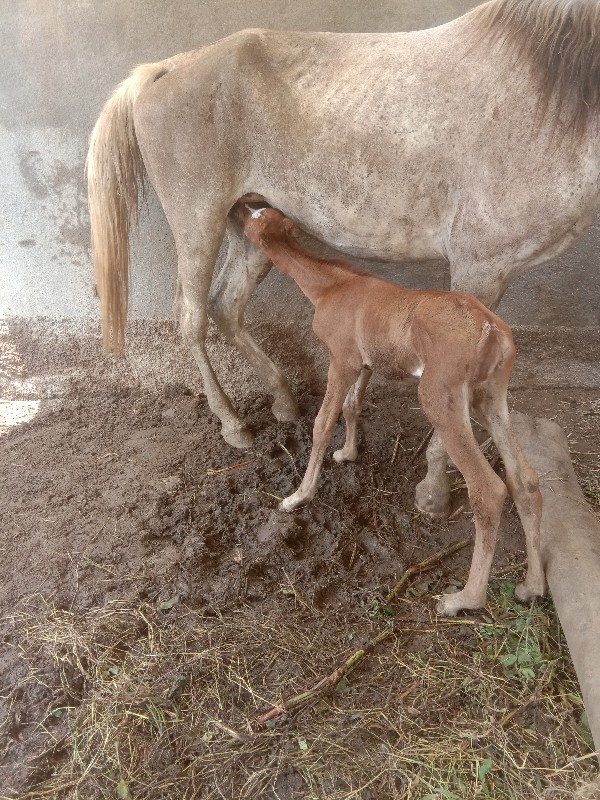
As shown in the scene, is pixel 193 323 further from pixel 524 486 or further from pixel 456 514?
pixel 524 486

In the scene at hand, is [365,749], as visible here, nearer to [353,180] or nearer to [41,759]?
[41,759]

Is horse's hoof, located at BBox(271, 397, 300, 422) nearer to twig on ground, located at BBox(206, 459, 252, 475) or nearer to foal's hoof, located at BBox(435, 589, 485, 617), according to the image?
twig on ground, located at BBox(206, 459, 252, 475)

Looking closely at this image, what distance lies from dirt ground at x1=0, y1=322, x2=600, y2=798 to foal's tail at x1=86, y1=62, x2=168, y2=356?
0.68m

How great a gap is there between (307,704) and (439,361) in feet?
4.12

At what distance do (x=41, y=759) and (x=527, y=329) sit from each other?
10.7 feet

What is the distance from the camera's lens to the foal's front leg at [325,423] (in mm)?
2533

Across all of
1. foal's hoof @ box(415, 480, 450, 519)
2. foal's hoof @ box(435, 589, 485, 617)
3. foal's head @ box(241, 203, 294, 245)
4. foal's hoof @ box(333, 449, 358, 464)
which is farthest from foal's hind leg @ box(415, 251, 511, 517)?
foal's head @ box(241, 203, 294, 245)

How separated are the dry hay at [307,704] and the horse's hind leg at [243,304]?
1.34 m

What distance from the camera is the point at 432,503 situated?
281cm

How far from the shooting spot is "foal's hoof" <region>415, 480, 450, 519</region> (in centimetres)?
280

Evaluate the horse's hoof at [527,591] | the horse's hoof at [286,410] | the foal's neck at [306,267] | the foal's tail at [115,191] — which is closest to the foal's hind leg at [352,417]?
the horse's hoof at [286,410]

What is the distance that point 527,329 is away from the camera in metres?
3.67

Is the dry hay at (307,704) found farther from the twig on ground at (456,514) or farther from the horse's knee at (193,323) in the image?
the horse's knee at (193,323)

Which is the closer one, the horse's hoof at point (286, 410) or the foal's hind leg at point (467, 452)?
the foal's hind leg at point (467, 452)
